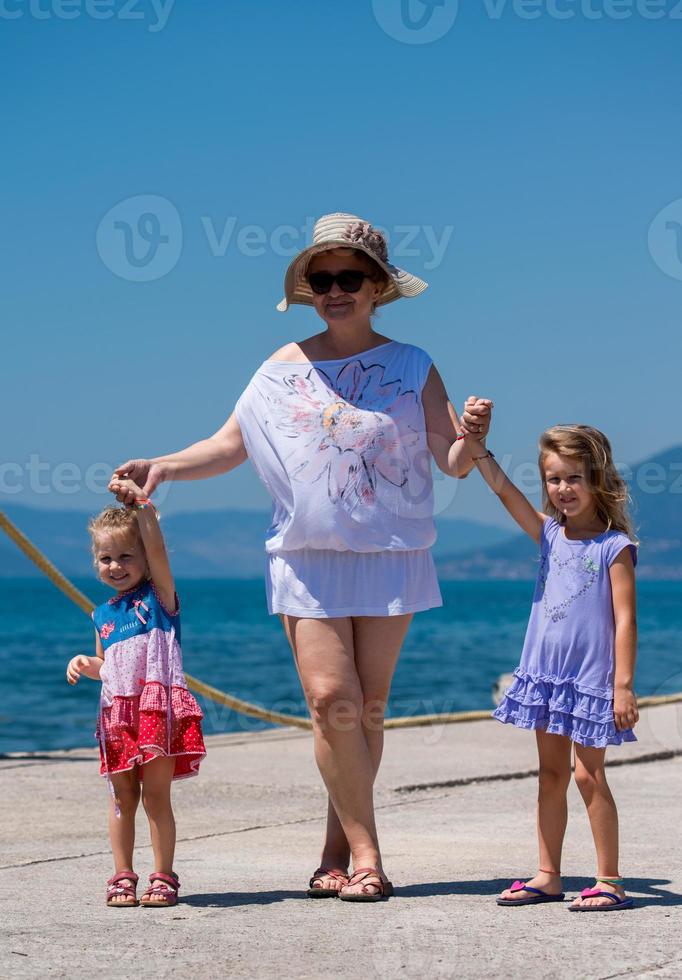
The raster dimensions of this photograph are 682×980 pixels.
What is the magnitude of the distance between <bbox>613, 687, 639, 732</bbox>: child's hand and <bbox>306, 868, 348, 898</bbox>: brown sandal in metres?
0.87

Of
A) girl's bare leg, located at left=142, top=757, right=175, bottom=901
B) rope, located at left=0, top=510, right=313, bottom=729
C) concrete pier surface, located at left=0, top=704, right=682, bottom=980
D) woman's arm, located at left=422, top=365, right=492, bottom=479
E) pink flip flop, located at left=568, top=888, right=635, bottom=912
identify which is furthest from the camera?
rope, located at left=0, top=510, right=313, bottom=729

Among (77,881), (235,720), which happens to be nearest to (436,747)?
(77,881)

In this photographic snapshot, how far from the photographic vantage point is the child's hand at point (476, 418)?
3764 millimetres

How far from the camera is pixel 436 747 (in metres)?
7.08

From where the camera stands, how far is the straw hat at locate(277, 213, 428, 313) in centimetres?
398

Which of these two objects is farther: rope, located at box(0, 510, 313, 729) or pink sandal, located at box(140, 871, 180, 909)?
rope, located at box(0, 510, 313, 729)

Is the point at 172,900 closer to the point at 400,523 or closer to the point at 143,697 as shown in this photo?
the point at 143,697

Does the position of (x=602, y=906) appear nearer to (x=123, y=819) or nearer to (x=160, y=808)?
(x=160, y=808)

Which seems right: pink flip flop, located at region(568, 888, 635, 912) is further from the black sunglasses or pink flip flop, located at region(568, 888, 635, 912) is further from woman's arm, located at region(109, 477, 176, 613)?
the black sunglasses

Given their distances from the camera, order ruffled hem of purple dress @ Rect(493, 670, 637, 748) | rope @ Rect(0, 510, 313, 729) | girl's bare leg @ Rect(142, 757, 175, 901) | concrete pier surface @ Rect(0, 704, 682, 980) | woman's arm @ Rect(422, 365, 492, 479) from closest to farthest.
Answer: concrete pier surface @ Rect(0, 704, 682, 980) → ruffled hem of purple dress @ Rect(493, 670, 637, 748) → girl's bare leg @ Rect(142, 757, 175, 901) → woman's arm @ Rect(422, 365, 492, 479) → rope @ Rect(0, 510, 313, 729)

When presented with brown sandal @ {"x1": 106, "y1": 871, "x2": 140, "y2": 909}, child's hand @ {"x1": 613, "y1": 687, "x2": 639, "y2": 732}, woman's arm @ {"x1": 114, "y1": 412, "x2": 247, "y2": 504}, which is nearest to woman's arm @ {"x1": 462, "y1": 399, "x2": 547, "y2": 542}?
child's hand @ {"x1": 613, "y1": 687, "x2": 639, "y2": 732}

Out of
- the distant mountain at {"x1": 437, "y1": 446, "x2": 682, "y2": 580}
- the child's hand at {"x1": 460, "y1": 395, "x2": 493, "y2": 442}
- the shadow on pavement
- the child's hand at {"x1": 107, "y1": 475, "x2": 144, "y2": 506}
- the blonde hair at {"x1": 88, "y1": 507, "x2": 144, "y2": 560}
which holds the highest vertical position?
the distant mountain at {"x1": 437, "y1": 446, "x2": 682, "y2": 580}

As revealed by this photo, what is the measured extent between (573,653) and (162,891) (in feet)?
4.11

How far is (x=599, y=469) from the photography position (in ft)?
12.7
